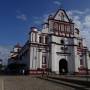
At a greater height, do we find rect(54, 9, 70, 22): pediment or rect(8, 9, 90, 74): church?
rect(54, 9, 70, 22): pediment

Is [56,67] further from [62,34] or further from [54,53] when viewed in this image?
[62,34]

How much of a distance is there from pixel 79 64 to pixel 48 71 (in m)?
10.8

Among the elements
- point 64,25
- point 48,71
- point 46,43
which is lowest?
point 48,71

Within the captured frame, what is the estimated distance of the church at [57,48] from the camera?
49.2 meters

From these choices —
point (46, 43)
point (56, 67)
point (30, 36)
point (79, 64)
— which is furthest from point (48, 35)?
point (79, 64)

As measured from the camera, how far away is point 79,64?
54750mm

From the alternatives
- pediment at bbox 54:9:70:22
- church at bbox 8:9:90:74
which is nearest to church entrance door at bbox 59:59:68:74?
church at bbox 8:9:90:74

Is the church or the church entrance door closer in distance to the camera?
the church

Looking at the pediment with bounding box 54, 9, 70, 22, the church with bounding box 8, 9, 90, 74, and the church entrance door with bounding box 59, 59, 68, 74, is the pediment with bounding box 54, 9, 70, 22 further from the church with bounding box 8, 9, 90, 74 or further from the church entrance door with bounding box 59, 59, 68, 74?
the church entrance door with bounding box 59, 59, 68, 74

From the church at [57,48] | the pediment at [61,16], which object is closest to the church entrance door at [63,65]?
the church at [57,48]

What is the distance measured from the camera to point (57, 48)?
173 feet

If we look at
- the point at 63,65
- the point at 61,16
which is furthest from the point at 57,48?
the point at 61,16

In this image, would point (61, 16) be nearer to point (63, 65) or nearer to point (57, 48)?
point (57, 48)

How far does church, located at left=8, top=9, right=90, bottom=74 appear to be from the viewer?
4925cm
